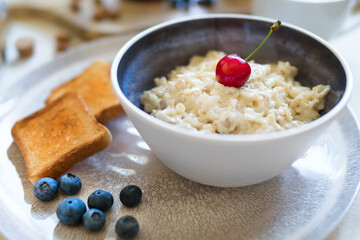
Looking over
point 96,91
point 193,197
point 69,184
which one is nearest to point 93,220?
point 69,184

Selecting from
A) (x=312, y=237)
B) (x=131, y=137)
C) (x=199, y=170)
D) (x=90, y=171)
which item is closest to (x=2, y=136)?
(x=90, y=171)

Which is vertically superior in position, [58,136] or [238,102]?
[238,102]

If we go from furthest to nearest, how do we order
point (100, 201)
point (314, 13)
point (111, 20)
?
1. point (111, 20)
2. point (314, 13)
3. point (100, 201)

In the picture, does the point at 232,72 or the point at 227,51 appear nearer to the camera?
the point at 232,72

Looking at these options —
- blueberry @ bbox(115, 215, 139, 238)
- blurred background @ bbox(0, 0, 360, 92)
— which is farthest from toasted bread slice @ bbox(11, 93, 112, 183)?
blurred background @ bbox(0, 0, 360, 92)

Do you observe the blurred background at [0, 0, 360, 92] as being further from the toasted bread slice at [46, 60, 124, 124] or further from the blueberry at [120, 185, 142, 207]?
the blueberry at [120, 185, 142, 207]

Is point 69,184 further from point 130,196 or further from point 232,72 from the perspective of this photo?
point 232,72
